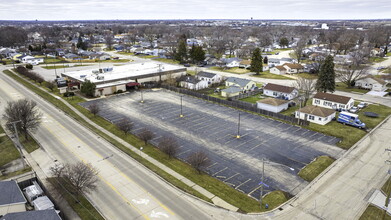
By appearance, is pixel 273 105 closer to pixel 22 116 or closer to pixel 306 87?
pixel 306 87

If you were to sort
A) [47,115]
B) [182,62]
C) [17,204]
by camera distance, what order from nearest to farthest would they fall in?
[17,204] < [47,115] < [182,62]

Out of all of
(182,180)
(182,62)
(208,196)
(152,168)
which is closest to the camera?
(208,196)

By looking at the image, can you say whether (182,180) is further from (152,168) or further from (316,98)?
(316,98)

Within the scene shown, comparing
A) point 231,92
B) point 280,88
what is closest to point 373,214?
point 280,88

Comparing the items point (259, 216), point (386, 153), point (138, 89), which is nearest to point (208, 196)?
point (259, 216)

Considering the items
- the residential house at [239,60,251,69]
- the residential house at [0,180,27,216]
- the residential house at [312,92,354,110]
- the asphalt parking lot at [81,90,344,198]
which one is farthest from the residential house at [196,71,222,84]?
the residential house at [0,180,27,216]

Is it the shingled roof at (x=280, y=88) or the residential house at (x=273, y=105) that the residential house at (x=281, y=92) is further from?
the residential house at (x=273, y=105)

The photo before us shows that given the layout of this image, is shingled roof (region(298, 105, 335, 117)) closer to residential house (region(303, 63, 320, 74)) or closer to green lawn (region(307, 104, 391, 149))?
green lawn (region(307, 104, 391, 149))
